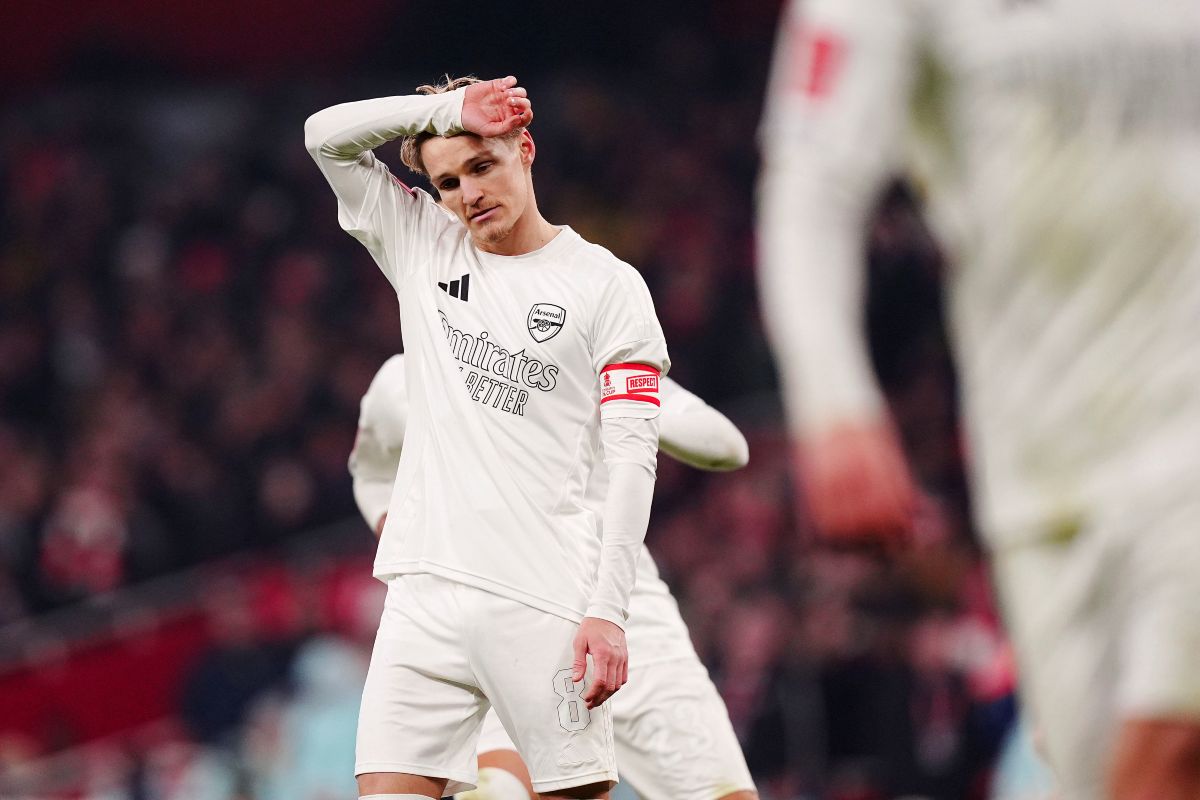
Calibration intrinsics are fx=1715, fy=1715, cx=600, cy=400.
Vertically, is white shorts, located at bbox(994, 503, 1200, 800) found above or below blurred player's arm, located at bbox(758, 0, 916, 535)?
below

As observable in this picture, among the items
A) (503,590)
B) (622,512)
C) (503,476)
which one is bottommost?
(503,590)

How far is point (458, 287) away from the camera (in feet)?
12.4

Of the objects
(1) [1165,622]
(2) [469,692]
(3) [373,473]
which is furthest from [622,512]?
(1) [1165,622]

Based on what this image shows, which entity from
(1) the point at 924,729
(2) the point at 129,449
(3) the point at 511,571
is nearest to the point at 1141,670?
(3) the point at 511,571

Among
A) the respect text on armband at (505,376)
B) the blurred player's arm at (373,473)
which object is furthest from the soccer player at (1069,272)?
the blurred player's arm at (373,473)

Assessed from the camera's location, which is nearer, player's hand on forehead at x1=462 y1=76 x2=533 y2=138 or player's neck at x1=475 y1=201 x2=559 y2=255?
player's hand on forehead at x1=462 y1=76 x2=533 y2=138

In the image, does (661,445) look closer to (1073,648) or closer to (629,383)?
(629,383)

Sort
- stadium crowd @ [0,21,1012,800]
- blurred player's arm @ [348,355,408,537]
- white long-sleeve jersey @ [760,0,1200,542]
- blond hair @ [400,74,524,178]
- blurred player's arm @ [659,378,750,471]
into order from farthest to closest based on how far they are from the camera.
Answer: stadium crowd @ [0,21,1012,800]
blurred player's arm @ [348,355,408,537]
blurred player's arm @ [659,378,750,471]
blond hair @ [400,74,524,178]
white long-sleeve jersey @ [760,0,1200,542]

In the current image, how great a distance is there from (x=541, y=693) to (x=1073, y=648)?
1355mm

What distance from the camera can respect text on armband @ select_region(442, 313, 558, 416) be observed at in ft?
12.0

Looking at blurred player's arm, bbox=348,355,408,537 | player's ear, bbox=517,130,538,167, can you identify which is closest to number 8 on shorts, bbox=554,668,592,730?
blurred player's arm, bbox=348,355,408,537

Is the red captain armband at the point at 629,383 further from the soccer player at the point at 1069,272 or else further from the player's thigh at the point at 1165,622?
the player's thigh at the point at 1165,622

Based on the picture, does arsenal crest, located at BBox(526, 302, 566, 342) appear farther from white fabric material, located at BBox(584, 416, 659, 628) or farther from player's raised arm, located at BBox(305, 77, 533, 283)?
player's raised arm, located at BBox(305, 77, 533, 283)

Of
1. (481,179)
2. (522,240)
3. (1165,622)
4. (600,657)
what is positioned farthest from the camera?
(522,240)
